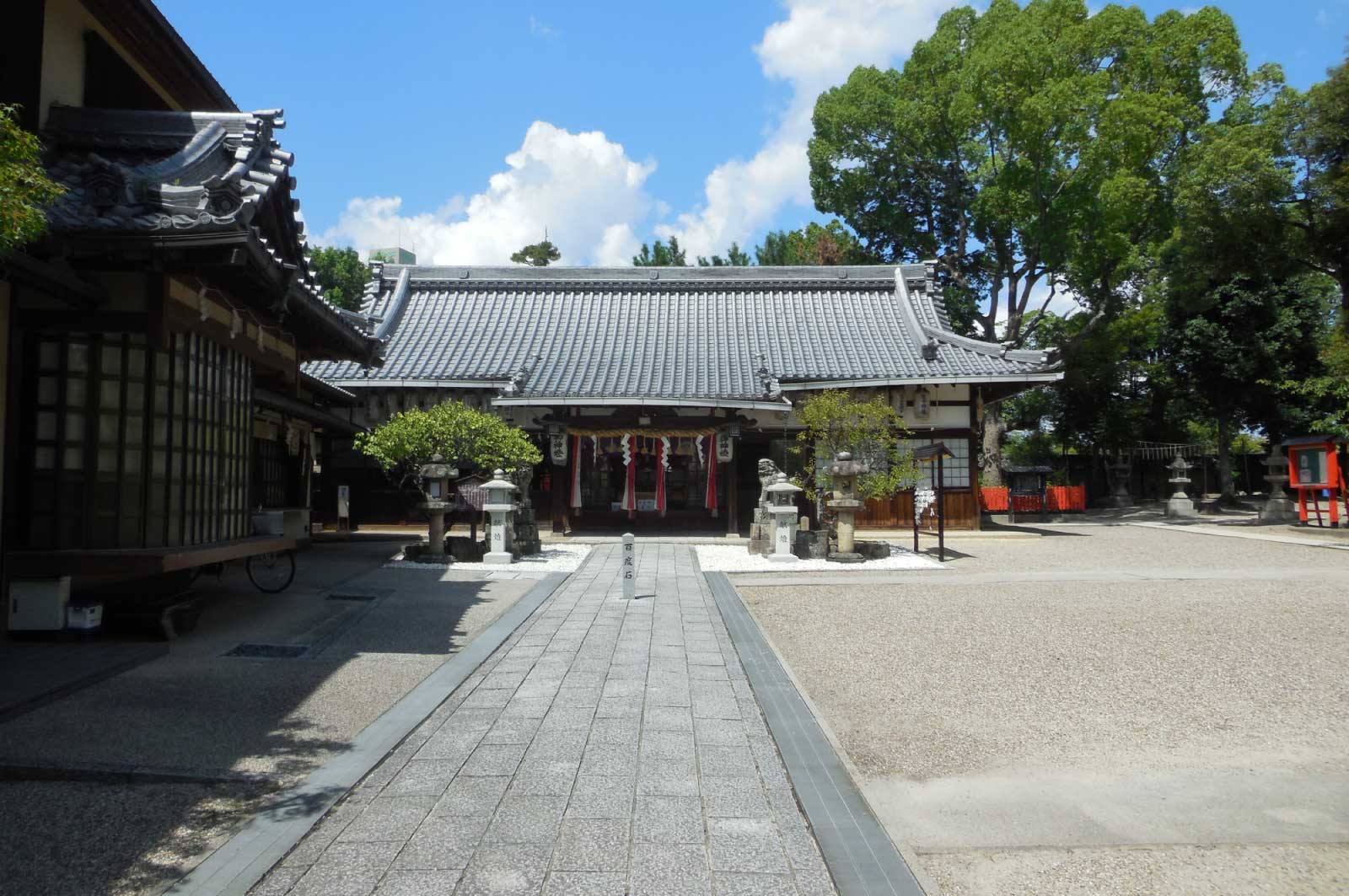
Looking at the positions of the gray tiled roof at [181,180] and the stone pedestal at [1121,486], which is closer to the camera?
the gray tiled roof at [181,180]

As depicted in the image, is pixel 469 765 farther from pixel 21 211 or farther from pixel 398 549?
pixel 398 549

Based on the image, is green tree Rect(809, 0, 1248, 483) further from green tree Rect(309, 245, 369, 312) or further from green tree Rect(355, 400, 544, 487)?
green tree Rect(309, 245, 369, 312)

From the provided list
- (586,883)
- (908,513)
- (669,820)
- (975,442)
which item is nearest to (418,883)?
(586,883)

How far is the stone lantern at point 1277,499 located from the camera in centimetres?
2286

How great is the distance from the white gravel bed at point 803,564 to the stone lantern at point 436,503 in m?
4.29

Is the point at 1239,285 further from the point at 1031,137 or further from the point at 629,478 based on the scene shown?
the point at 629,478

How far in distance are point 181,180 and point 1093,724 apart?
313 inches

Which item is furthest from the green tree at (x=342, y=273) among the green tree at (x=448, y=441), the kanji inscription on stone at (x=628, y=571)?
the kanji inscription on stone at (x=628, y=571)

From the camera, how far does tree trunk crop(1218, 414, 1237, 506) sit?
28.5 m

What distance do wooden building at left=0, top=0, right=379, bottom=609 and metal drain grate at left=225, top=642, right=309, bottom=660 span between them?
82 centimetres

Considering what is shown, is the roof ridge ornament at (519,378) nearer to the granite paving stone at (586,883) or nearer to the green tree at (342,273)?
the granite paving stone at (586,883)

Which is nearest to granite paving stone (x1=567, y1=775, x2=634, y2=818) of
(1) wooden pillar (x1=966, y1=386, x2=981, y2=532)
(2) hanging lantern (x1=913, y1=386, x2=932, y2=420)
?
(2) hanging lantern (x1=913, y1=386, x2=932, y2=420)

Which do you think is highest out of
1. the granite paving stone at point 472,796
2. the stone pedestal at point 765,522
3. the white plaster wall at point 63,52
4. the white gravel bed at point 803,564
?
the white plaster wall at point 63,52

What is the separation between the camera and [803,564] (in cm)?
1431
